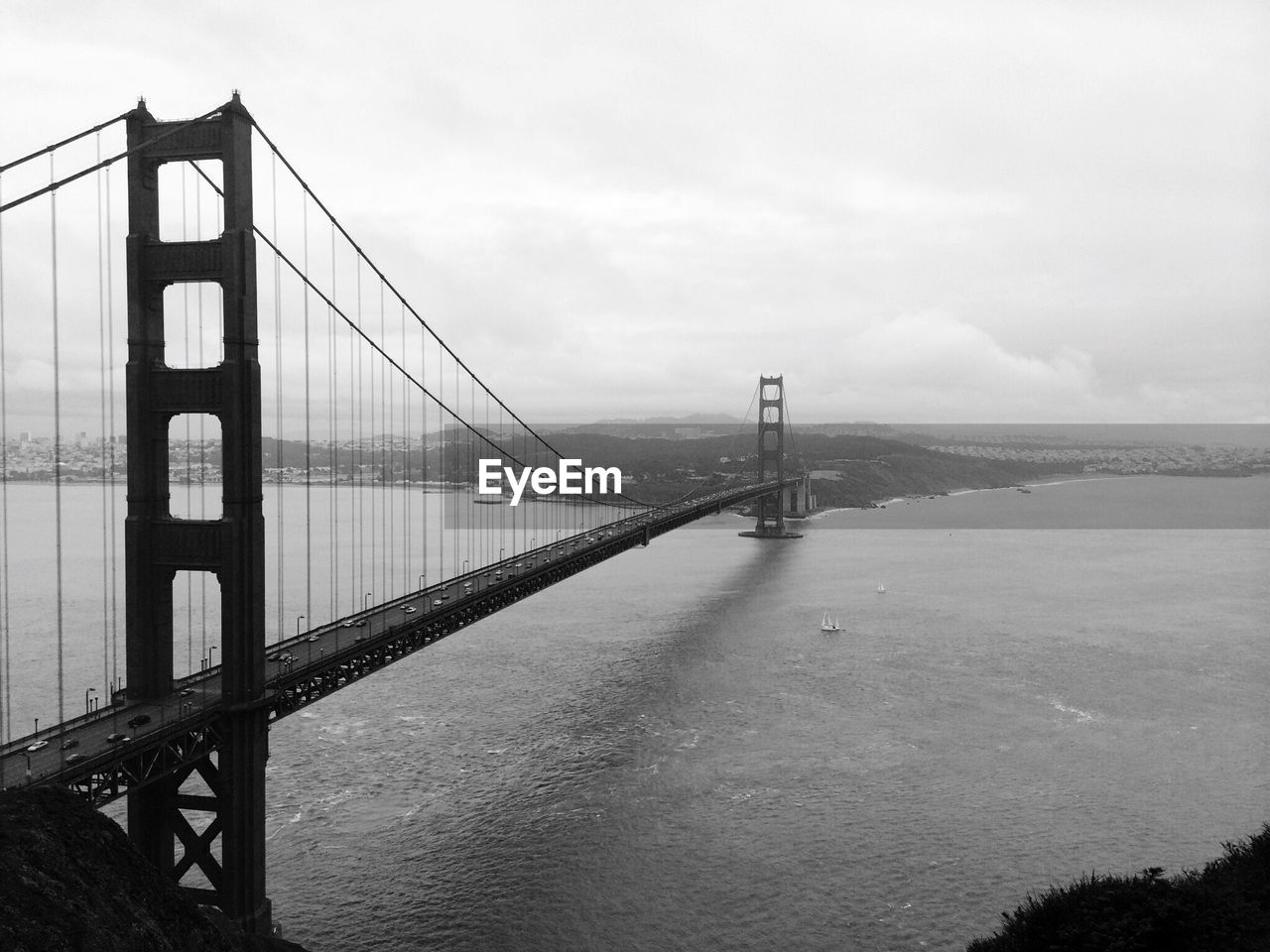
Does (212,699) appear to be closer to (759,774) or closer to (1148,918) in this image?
(759,774)

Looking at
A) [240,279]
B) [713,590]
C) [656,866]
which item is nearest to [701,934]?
[656,866]

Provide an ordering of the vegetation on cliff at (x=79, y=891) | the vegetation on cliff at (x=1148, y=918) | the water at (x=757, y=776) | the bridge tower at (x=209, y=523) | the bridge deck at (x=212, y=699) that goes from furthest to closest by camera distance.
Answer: the water at (x=757, y=776) < the bridge tower at (x=209, y=523) < the bridge deck at (x=212, y=699) < the vegetation on cliff at (x=1148, y=918) < the vegetation on cliff at (x=79, y=891)

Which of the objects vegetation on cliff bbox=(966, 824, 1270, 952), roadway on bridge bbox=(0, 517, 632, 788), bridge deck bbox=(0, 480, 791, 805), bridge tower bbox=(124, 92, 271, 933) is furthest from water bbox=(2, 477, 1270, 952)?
roadway on bridge bbox=(0, 517, 632, 788)

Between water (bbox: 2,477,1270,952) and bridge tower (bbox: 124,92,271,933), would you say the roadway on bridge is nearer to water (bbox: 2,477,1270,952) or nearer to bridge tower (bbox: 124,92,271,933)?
bridge tower (bbox: 124,92,271,933)

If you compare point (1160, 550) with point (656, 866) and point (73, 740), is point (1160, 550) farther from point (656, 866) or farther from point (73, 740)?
point (73, 740)

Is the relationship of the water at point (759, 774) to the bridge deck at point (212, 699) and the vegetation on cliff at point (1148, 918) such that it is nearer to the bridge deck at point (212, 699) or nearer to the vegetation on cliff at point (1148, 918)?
the vegetation on cliff at point (1148, 918)

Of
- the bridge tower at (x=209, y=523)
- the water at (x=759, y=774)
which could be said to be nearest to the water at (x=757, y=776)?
the water at (x=759, y=774)

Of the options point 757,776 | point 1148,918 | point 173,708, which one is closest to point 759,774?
point 757,776
